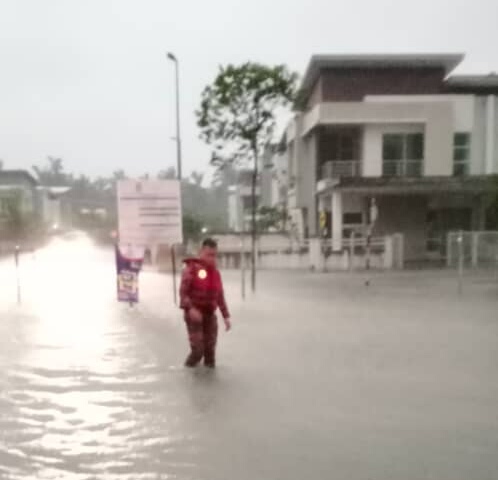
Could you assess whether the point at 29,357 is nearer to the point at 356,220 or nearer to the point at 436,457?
the point at 436,457

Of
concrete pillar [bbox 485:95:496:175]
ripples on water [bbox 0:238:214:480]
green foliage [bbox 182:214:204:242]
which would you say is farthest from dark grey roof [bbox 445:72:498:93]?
ripples on water [bbox 0:238:214:480]

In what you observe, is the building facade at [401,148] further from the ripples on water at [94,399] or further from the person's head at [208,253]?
the person's head at [208,253]

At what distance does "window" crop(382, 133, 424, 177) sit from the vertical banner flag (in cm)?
1820

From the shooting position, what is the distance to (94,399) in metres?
6.62

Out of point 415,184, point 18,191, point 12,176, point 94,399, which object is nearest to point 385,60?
point 415,184

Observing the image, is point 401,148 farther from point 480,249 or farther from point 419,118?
point 480,249

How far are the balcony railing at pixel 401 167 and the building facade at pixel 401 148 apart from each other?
5 cm

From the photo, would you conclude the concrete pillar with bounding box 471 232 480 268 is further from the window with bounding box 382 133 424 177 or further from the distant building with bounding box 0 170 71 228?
the distant building with bounding box 0 170 71 228

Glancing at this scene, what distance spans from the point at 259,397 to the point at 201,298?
4.93 ft

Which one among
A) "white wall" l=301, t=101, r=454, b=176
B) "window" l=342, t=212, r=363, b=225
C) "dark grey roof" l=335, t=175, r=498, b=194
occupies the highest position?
"white wall" l=301, t=101, r=454, b=176

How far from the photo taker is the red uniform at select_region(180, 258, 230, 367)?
7.52 m

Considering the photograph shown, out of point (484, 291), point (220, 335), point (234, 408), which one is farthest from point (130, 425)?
point (484, 291)

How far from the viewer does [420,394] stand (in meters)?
6.57

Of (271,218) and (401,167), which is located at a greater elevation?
(401,167)
